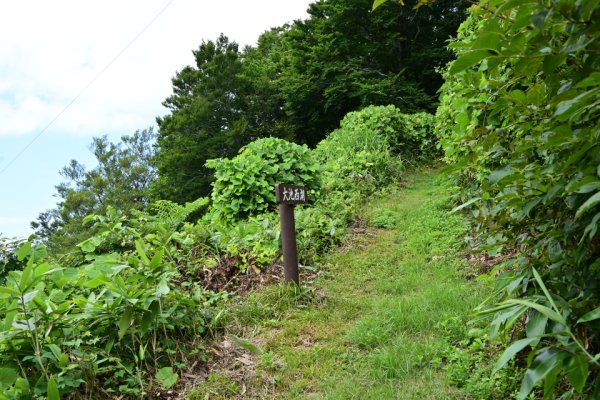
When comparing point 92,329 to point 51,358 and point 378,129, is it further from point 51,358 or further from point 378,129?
point 378,129

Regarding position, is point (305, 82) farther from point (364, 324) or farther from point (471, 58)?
point (471, 58)

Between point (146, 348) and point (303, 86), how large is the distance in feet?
57.8

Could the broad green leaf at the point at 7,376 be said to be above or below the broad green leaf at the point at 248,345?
above

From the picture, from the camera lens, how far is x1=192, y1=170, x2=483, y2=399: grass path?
9.06 ft

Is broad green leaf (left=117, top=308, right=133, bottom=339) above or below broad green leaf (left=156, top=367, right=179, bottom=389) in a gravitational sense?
above

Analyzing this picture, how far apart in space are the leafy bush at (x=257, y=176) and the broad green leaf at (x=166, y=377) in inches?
166

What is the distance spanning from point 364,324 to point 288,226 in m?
1.26

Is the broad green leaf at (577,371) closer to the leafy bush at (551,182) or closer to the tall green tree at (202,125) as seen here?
the leafy bush at (551,182)

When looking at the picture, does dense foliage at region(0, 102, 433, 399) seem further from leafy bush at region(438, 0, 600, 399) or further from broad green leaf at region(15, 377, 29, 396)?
leafy bush at region(438, 0, 600, 399)

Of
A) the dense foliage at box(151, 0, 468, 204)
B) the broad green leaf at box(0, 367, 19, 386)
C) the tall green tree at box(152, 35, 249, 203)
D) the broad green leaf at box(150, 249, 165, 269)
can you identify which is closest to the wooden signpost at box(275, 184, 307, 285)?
the broad green leaf at box(150, 249, 165, 269)

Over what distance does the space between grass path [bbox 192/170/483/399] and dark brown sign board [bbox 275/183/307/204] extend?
0.81 metres

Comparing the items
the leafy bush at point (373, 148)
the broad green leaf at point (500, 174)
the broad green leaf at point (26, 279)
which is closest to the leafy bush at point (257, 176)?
the leafy bush at point (373, 148)

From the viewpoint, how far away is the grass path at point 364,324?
9.06 ft

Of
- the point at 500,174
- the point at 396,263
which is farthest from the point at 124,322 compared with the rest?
the point at 396,263
